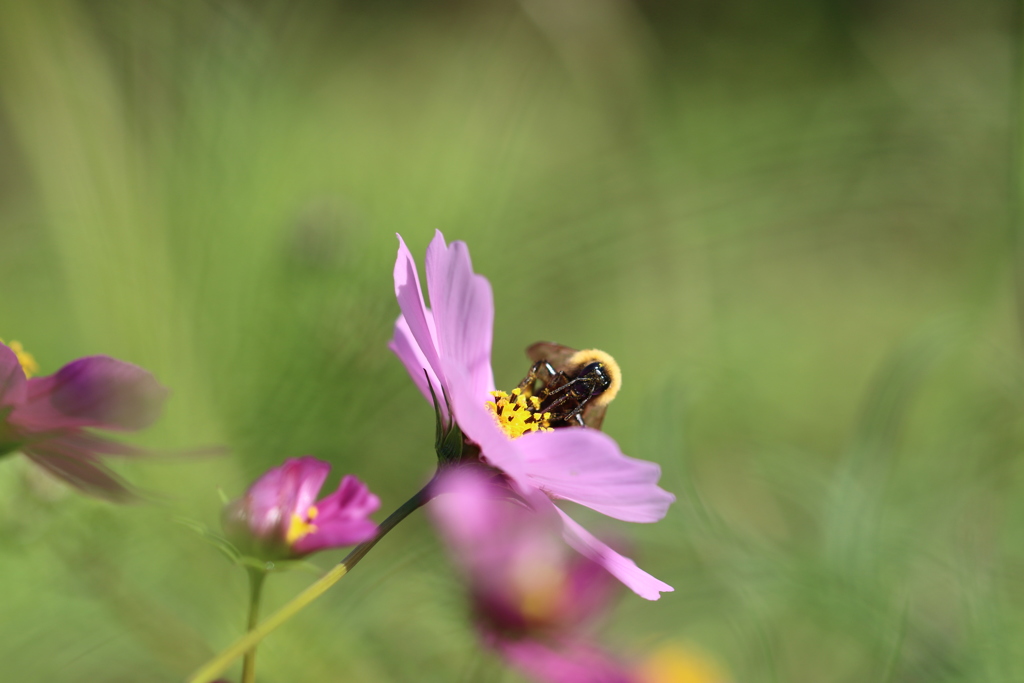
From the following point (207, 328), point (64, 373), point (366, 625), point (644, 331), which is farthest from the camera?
point (644, 331)

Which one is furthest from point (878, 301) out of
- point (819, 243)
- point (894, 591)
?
point (894, 591)

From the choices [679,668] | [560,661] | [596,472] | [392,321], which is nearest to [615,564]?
[596,472]

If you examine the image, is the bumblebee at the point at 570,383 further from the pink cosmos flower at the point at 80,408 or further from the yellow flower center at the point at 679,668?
the yellow flower center at the point at 679,668

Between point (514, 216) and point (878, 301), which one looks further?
point (878, 301)

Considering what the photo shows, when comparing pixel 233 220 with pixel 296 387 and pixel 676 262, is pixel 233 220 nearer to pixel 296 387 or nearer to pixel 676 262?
pixel 296 387

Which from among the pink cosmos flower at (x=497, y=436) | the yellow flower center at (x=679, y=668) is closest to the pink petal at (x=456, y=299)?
the pink cosmos flower at (x=497, y=436)

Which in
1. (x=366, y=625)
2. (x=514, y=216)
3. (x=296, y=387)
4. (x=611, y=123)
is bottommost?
(x=366, y=625)
